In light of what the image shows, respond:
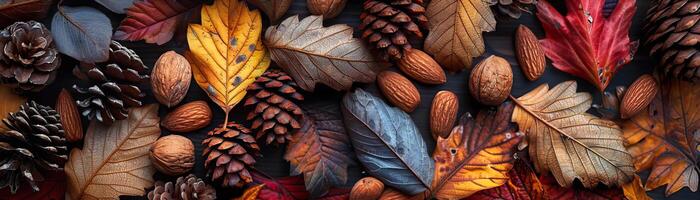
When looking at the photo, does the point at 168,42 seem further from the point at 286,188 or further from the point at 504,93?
the point at 504,93

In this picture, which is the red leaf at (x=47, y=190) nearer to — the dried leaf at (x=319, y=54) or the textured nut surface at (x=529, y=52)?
the dried leaf at (x=319, y=54)

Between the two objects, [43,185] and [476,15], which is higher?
[476,15]

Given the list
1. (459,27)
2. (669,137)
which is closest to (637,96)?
(669,137)

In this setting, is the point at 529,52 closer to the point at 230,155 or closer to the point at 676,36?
the point at 676,36

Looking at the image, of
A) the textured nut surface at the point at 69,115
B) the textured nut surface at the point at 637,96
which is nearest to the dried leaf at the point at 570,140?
the textured nut surface at the point at 637,96

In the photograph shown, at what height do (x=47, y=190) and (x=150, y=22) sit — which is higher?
(x=150, y=22)

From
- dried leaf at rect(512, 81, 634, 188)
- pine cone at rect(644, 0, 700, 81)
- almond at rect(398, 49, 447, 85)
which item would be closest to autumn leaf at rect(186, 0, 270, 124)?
almond at rect(398, 49, 447, 85)

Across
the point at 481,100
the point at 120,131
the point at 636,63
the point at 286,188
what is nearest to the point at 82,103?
the point at 120,131
